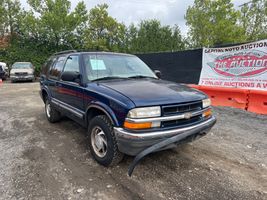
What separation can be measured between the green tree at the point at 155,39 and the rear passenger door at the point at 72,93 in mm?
21167

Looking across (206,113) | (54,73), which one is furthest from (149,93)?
(54,73)

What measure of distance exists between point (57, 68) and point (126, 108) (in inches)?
118

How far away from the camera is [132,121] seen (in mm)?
2514

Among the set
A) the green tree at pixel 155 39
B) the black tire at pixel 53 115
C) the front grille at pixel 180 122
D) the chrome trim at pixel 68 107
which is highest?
the green tree at pixel 155 39

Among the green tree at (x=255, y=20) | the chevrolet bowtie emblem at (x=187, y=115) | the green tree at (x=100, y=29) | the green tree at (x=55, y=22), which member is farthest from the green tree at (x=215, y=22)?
the chevrolet bowtie emblem at (x=187, y=115)

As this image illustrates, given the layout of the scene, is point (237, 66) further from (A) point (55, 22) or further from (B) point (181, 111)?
(A) point (55, 22)

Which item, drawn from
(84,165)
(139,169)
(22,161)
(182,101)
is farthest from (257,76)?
(22,161)

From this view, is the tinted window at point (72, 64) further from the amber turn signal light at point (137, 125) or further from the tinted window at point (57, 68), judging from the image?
the amber turn signal light at point (137, 125)

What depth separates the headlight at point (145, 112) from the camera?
8.24 feet

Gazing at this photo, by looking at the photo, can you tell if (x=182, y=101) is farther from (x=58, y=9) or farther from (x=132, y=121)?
(x=58, y=9)

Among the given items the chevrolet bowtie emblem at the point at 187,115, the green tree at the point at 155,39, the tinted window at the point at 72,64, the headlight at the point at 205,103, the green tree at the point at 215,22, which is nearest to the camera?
the chevrolet bowtie emblem at the point at 187,115

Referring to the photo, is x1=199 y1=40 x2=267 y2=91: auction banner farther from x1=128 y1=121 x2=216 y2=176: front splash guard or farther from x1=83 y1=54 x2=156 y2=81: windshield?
x1=128 y1=121 x2=216 y2=176: front splash guard

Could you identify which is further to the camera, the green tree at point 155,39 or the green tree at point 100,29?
the green tree at point 155,39

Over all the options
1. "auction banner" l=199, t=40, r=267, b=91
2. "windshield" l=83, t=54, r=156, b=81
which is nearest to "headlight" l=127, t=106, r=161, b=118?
"windshield" l=83, t=54, r=156, b=81
